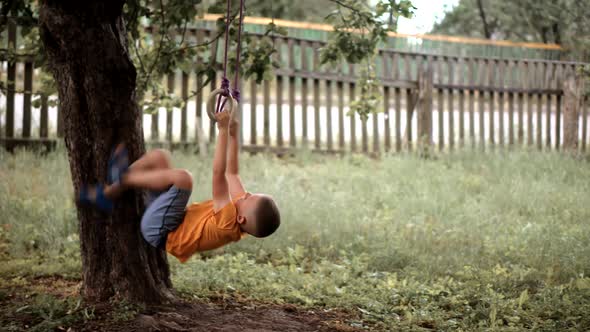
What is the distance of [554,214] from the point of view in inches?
301

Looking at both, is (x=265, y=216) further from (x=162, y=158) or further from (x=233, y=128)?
(x=162, y=158)

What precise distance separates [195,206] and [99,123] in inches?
35.4

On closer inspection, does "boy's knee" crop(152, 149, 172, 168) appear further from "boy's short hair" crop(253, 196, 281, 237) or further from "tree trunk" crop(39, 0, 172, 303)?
"boy's short hair" crop(253, 196, 281, 237)

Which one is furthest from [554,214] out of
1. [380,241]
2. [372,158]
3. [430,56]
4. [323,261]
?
[430,56]

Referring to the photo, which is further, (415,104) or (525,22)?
(525,22)

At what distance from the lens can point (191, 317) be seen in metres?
4.46

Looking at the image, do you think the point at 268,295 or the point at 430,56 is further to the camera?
the point at 430,56

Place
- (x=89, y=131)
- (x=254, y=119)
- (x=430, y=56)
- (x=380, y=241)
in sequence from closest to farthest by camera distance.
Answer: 1. (x=89, y=131)
2. (x=380, y=241)
3. (x=254, y=119)
4. (x=430, y=56)

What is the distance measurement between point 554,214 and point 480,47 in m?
6.93

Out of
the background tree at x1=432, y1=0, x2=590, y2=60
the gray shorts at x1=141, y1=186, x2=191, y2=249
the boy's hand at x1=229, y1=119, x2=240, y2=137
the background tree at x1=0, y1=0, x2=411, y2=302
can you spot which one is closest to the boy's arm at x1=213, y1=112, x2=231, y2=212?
the boy's hand at x1=229, y1=119, x2=240, y2=137

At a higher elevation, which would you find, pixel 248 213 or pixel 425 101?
pixel 425 101

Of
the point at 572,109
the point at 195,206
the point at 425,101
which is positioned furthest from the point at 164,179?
the point at 572,109

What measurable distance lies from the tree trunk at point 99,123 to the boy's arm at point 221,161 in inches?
31.3

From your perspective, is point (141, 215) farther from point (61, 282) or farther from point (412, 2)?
point (412, 2)
